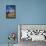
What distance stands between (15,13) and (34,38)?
0.83 meters

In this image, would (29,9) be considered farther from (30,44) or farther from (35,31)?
(30,44)

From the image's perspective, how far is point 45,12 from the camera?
3.48 meters

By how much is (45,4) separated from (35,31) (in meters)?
0.79

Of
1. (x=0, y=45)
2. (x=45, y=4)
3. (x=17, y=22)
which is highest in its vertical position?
(x=45, y=4)

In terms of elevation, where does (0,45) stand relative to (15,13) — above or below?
below

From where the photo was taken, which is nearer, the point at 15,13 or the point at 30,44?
the point at 30,44

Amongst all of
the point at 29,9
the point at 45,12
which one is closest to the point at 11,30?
the point at 29,9

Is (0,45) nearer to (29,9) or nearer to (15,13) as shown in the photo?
(15,13)

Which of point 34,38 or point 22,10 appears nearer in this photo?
point 34,38

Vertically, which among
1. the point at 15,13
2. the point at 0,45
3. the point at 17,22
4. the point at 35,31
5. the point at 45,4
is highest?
the point at 45,4

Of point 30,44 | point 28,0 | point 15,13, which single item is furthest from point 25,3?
point 30,44

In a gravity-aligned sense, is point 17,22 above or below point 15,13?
below

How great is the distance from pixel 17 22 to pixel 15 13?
0.25 m

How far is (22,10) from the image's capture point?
11.4ft
